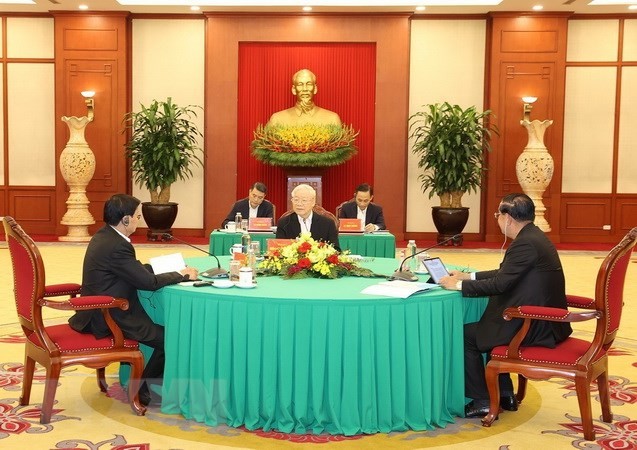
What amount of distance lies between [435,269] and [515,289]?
1.52 feet

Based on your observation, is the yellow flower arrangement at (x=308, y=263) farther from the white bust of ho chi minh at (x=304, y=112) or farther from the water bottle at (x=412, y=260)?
the white bust of ho chi minh at (x=304, y=112)

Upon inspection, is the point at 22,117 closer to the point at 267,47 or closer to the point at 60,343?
the point at 267,47

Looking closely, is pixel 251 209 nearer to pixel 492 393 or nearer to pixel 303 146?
pixel 303 146

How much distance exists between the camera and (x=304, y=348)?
3875mm

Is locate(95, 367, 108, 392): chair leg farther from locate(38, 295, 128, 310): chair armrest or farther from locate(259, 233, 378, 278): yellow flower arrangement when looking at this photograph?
locate(259, 233, 378, 278): yellow flower arrangement

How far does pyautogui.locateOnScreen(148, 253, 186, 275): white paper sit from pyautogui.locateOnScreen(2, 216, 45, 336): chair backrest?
60 cm

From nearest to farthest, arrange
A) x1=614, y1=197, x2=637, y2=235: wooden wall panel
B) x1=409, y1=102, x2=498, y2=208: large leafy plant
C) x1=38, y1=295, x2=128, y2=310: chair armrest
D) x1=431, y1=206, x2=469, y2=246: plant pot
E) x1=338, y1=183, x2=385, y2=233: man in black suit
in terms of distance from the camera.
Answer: x1=38, y1=295, x2=128, y2=310: chair armrest
x1=338, y1=183, x2=385, y2=233: man in black suit
x1=409, y1=102, x2=498, y2=208: large leafy plant
x1=431, y1=206, x2=469, y2=246: plant pot
x1=614, y1=197, x2=637, y2=235: wooden wall panel

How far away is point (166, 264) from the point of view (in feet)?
14.9

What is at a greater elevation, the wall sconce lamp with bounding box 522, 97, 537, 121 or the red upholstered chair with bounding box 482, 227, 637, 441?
the wall sconce lamp with bounding box 522, 97, 537, 121

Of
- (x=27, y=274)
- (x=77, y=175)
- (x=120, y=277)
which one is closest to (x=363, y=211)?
(x=120, y=277)

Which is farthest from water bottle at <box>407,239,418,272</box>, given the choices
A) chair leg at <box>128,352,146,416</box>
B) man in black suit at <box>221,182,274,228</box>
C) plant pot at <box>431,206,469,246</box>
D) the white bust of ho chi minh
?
the white bust of ho chi minh

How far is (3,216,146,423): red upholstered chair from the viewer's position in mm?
4027

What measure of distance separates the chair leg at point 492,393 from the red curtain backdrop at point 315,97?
9.37 m

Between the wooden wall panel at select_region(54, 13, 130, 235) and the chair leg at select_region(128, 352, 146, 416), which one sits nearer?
the chair leg at select_region(128, 352, 146, 416)
